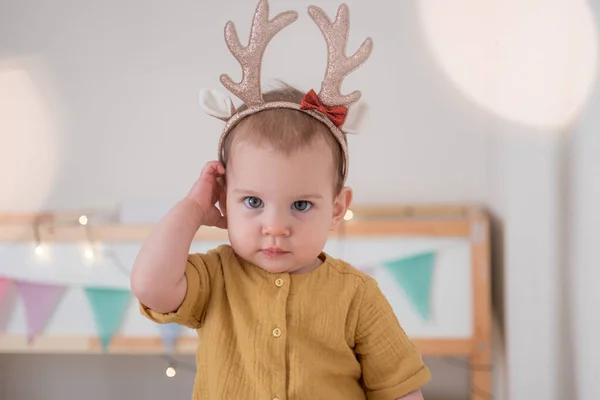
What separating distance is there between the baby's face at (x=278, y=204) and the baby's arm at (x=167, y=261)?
59 mm

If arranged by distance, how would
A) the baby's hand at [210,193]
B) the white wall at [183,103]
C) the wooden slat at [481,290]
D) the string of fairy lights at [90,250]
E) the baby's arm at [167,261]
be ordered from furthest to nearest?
the white wall at [183,103] → the string of fairy lights at [90,250] → the wooden slat at [481,290] → the baby's hand at [210,193] → the baby's arm at [167,261]

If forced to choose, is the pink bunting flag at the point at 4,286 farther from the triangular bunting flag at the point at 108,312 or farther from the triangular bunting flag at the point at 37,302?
the triangular bunting flag at the point at 108,312

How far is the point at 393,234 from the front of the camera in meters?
1.89

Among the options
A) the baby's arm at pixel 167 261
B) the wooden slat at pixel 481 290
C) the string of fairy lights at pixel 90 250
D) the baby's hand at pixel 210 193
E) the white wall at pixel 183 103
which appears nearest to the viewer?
the baby's arm at pixel 167 261

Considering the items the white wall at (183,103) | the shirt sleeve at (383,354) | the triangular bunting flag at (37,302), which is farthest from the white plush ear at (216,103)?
the triangular bunting flag at (37,302)

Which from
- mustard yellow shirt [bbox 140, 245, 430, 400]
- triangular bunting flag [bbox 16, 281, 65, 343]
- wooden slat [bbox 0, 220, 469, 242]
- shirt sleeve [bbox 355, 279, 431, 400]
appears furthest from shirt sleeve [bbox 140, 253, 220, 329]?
triangular bunting flag [bbox 16, 281, 65, 343]

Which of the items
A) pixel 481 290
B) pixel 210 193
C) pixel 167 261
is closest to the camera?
pixel 167 261

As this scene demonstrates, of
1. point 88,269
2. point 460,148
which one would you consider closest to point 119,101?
point 88,269

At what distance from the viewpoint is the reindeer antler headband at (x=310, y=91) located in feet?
2.86

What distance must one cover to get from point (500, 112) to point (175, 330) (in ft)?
3.80

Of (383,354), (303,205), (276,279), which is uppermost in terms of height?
(303,205)

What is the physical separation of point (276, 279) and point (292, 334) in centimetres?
8

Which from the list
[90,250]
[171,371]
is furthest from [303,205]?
[171,371]

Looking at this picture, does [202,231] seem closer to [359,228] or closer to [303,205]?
[359,228]
